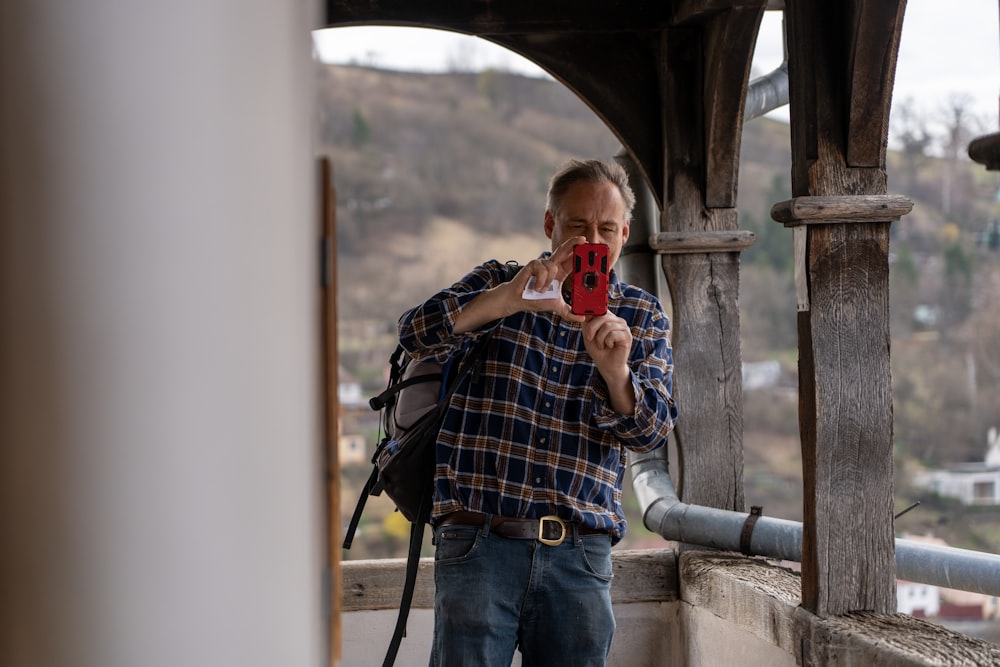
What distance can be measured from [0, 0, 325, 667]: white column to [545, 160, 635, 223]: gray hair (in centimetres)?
164

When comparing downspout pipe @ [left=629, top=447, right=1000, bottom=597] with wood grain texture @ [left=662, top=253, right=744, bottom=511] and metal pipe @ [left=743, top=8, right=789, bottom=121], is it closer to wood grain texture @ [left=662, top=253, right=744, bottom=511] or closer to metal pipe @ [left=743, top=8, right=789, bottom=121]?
wood grain texture @ [left=662, top=253, right=744, bottom=511]

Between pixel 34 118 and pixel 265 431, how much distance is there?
252mm

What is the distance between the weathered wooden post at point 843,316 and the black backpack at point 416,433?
1.01m

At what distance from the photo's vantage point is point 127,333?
0.53m

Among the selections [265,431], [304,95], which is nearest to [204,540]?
[265,431]

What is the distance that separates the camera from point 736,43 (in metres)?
3.93

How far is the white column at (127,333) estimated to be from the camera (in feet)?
1.65

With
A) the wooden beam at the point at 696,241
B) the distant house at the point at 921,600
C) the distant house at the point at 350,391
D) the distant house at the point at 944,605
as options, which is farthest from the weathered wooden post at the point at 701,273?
the distant house at the point at 944,605

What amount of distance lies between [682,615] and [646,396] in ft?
7.34

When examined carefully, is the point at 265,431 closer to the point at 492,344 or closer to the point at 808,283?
the point at 492,344

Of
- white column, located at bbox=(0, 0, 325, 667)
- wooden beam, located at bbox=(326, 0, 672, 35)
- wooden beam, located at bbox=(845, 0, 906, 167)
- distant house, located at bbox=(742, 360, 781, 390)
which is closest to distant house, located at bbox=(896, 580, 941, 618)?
distant house, located at bbox=(742, 360, 781, 390)

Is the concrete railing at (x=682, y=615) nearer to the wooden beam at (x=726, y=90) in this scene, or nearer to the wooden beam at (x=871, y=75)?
the wooden beam at (x=871, y=75)

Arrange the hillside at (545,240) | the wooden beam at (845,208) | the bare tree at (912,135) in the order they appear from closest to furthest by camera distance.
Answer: the wooden beam at (845,208) → the hillside at (545,240) → the bare tree at (912,135)

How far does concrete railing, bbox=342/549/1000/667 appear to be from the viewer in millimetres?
3064
